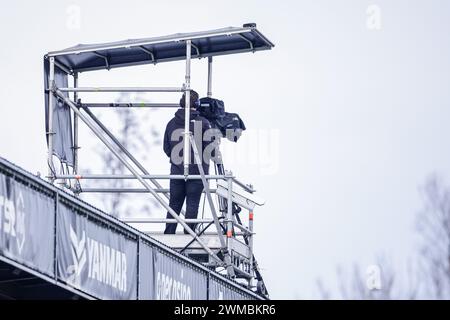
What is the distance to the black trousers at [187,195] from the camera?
34281 millimetres

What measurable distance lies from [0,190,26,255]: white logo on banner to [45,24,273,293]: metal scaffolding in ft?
29.7

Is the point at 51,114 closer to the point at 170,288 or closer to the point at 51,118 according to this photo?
the point at 51,118

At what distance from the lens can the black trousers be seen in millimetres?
34281

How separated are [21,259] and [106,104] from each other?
1148 cm

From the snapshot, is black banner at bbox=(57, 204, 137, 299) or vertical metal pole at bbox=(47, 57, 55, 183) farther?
vertical metal pole at bbox=(47, 57, 55, 183)

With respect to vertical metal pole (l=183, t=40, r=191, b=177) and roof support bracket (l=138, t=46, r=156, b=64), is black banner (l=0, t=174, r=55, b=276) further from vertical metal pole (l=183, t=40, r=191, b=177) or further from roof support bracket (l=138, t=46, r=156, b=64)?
roof support bracket (l=138, t=46, r=156, b=64)

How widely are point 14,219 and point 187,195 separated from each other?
10.1m

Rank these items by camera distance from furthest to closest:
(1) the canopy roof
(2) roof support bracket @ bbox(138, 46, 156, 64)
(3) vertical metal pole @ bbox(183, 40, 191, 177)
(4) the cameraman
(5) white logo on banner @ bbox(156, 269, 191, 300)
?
(2) roof support bracket @ bbox(138, 46, 156, 64), (1) the canopy roof, (4) the cameraman, (3) vertical metal pole @ bbox(183, 40, 191, 177), (5) white logo on banner @ bbox(156, 269, 191, 300)

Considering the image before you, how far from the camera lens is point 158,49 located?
3584 cm

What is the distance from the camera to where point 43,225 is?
2564 cm

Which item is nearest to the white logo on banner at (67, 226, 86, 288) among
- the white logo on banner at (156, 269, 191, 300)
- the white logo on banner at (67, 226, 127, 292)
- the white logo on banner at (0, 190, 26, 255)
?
the white logo on banner at (67, 226, 127, 292)

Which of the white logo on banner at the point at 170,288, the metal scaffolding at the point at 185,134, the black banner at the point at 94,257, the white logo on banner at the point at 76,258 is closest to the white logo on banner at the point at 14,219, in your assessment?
the black banner at the point at 94,257
